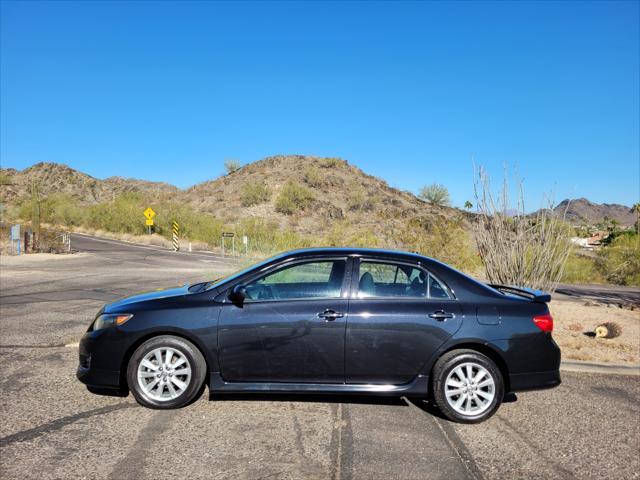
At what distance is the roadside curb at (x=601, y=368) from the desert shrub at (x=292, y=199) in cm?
5915

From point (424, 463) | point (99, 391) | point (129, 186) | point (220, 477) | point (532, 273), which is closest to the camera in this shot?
point (220, 477)

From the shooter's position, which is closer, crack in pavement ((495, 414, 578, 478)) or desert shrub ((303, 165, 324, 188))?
crack in pavement ((495, 414, 578, 478))

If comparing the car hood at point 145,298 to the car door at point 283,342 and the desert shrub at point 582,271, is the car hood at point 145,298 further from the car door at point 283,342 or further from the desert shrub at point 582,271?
the desert shrub at point 582,271

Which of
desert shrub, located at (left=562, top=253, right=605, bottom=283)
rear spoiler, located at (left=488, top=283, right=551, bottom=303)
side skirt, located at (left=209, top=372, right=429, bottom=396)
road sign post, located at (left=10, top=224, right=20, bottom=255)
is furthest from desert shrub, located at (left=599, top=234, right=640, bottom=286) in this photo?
road sign post, located at (left=10, top=224, right=20, bottom=255)

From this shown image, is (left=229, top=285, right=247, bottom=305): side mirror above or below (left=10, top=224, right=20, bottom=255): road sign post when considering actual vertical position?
below

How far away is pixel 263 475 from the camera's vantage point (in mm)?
3664

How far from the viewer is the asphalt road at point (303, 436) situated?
3781 millimetres

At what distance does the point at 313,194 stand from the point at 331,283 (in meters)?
65.4

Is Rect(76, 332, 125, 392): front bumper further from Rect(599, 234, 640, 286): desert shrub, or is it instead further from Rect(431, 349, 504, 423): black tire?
Rect(599, 234, 640, 286): desert shrub

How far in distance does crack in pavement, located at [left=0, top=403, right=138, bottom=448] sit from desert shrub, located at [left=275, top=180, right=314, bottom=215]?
60.9m

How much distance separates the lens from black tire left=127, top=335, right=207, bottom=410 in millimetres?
4828

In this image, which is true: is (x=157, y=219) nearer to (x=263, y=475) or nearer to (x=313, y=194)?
(x=313, y=194)

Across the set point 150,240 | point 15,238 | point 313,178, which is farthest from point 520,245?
point 313,178

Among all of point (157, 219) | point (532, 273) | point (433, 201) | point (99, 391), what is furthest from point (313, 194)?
point (99, 391)
